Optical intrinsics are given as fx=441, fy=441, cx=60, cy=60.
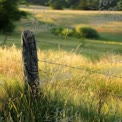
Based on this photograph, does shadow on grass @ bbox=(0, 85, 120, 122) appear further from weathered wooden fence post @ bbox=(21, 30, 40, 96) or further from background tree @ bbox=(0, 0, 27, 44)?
background tree @ bbox=(0, 0, 27, 44)

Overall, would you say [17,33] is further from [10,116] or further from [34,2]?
[34,2]

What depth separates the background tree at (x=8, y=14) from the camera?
23.4 metres

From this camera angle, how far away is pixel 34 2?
200ft

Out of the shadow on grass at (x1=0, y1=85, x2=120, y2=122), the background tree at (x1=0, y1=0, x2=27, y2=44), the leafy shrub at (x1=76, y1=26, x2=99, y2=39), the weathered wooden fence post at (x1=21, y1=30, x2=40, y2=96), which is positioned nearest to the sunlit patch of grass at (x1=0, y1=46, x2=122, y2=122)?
the shadow on grass at (x1=0, y1=85, x2=120, y2=122)

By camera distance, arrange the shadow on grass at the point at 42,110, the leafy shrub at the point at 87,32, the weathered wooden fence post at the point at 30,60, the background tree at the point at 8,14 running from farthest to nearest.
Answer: the leafy shrub at the point at 87,32
the background tree at the point at 8,14
the weathered wooden fence post at the point at 30,60
the shadow on grass at the point at 42,110

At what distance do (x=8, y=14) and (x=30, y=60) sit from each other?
18.9 meters

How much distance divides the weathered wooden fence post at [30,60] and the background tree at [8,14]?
59.3 ft

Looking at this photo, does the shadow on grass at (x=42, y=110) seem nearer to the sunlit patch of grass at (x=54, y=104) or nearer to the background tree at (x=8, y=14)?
the sunlit patch of grass at (x=54, y=104)

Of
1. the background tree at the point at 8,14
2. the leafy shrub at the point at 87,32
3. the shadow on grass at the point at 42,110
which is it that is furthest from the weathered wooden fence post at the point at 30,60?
the leafy shrub at the point at 87,32

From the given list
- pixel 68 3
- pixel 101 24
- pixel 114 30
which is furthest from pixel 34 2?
pixel 114 30

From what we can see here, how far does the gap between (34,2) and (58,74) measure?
5584 cm

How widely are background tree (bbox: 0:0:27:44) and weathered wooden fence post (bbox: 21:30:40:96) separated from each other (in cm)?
1809

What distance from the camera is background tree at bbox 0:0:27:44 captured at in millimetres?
23375

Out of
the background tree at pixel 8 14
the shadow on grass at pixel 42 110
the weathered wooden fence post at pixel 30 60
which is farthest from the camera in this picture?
the background tree at pixel 8 14
